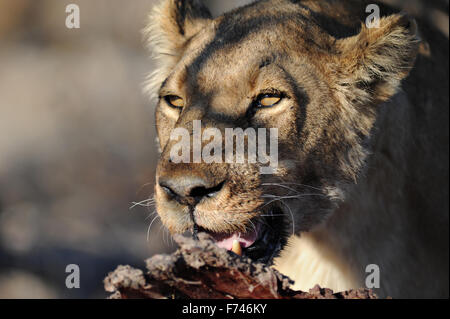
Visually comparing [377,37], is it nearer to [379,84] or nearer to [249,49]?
[379,84]

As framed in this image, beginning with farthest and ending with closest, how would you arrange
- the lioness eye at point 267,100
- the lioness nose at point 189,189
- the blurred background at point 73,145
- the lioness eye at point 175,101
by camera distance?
the blurred background at point 73,145 → the lioness eye at point 175,101 → the lioness eye at point 267,100 → the lioness nose at point 189,189

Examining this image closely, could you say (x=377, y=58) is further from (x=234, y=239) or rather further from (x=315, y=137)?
(x=234, y=239)

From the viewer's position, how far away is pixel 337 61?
11.1 feet

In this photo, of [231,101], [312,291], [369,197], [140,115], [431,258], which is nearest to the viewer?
[312,291]

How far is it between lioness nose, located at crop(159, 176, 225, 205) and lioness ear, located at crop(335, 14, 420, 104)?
0.96 m

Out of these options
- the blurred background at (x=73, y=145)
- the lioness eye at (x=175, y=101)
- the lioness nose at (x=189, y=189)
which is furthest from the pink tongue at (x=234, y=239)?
the blurred background at (x=73, y=145)

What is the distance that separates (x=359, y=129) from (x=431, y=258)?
49.7 inches

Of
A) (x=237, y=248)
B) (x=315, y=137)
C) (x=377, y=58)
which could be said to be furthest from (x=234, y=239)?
(x=377, y=58)

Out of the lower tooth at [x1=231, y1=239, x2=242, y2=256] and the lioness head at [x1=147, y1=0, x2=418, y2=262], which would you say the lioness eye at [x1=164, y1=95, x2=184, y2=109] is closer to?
the lioness head at [x1=147, y1=0, x2=418, y2=262]

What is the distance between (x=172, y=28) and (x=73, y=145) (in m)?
3.85

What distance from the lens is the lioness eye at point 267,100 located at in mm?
3193

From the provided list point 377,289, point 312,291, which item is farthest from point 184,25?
point 312,291

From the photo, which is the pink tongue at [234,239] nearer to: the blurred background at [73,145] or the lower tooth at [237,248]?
the lower tooth at [237,248]

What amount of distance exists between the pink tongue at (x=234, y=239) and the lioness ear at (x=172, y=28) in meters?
1.31
